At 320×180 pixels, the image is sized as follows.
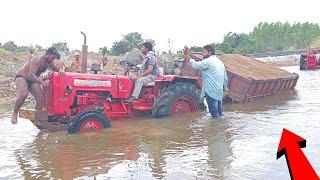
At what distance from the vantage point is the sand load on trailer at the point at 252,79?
36.8 ft

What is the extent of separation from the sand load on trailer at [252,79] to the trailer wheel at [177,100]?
5.51ft

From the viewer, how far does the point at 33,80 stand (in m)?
7.59

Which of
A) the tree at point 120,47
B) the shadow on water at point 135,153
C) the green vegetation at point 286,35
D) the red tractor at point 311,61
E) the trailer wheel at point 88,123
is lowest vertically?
the shadow on water at point 135,153

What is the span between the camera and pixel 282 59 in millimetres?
47969

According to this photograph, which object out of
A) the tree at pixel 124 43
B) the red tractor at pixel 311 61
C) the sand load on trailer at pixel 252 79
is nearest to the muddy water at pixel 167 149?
the sand load on trailer at pixel 252 79

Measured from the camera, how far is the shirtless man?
7.63 m

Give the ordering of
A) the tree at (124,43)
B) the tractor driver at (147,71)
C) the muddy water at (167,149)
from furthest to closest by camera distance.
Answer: the tree at (124,43)
the tractor driver at (147,71)
the muddy water at (167,149)

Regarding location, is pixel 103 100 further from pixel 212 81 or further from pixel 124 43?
pixel 124 43

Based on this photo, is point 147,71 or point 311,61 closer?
point 147,71

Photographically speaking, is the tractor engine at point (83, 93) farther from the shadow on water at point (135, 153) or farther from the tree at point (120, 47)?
the tree at point (120, 47)

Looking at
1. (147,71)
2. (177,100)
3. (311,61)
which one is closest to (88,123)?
(147,71)

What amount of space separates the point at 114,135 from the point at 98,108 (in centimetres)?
108

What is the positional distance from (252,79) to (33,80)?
231 inches

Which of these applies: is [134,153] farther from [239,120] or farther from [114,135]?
[239,120]
